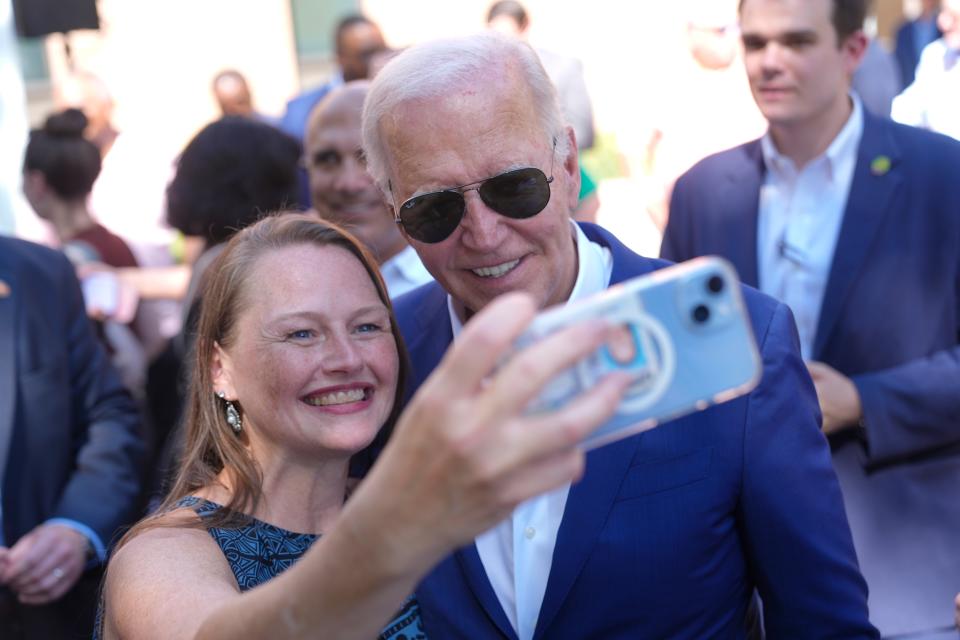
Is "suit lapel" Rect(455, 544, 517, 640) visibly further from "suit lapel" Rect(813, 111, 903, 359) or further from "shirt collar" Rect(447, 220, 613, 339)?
"suit lapel" Rect(813, 111, 903, 359)

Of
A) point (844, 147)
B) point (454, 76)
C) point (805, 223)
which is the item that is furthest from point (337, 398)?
point (844, 147)

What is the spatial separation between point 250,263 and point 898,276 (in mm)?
1904

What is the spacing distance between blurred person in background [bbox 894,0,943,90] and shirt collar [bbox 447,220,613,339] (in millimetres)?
8764

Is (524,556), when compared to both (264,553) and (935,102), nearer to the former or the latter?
(264,553)

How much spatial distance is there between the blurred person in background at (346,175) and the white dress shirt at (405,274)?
21cm

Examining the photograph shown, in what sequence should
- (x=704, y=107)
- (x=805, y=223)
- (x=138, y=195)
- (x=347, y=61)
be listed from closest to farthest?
(x=805, y=223) < (x=704, y=107) < (x=138, y=195) < (x=347, y=61)

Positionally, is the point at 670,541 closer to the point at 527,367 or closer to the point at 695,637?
the point at 695,637

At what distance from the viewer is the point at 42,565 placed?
10.8ft

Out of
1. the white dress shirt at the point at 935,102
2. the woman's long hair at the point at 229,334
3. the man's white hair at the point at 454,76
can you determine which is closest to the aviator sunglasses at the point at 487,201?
the man's white hair at the point at 454,76

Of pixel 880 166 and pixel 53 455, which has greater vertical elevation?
pixel 880 166

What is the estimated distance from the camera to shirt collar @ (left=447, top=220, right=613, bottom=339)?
2.48 m

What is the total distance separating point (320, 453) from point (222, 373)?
0.30 meters

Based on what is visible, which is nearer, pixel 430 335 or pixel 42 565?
pixel 430 335

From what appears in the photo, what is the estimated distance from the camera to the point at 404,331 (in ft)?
8.91
